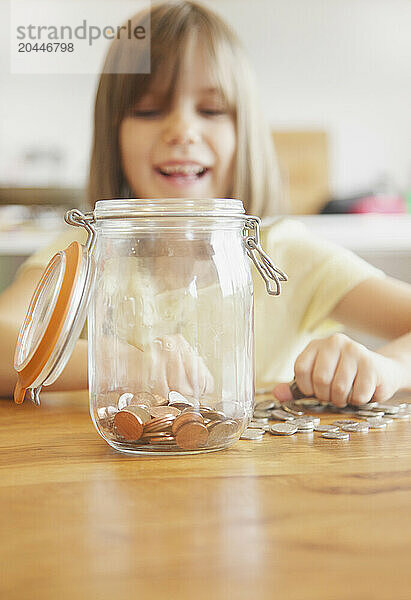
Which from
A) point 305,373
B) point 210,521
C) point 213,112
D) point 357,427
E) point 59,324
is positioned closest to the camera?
point 210,521

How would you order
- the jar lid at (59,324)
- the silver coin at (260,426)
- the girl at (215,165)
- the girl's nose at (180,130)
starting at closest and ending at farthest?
1. the jar lid at (59,324)
2. the silver coin at (260,426)
3. the girl at (215,165)
4. the girl's nose at (180,130)

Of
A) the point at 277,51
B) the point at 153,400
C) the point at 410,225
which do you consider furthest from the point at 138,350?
the point at 277,51

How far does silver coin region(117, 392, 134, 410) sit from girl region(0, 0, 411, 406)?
52cm

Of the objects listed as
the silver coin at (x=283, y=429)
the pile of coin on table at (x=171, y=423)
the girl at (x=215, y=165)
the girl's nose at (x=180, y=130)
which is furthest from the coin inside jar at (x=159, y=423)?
the girl's nose at (x=180, y=130)

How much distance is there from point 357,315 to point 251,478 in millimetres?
690

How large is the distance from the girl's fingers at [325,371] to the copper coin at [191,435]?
217 millimetres

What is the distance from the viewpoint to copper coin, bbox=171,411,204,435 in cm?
55

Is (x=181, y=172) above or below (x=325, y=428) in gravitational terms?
above

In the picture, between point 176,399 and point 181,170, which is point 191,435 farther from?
point 181,170

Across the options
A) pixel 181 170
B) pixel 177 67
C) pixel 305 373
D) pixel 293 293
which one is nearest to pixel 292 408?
pixel 305 373

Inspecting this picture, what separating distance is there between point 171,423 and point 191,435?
2cm

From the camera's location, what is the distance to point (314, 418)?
26.7 inches

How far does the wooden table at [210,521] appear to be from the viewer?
335mm

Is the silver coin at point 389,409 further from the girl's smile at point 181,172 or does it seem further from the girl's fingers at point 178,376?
the girl's smile at point 181,172
